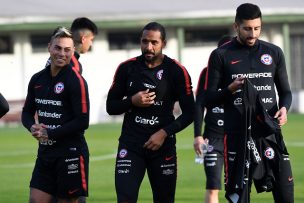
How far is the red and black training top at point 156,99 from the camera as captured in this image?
379 inches

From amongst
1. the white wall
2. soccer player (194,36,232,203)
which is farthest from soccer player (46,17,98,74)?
the white wall

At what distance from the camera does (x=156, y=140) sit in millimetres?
9453

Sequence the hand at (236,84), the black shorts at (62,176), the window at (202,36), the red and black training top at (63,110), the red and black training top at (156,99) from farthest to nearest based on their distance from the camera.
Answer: the window at (202,36), the red and black training top at (156,99), the black shorts at (62,176), the red and black training top at (63,110), the hand at (236,84)

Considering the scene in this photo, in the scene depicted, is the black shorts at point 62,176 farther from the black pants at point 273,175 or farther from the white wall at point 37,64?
the white wall at point 37,64

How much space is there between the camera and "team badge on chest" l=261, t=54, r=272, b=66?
931cm

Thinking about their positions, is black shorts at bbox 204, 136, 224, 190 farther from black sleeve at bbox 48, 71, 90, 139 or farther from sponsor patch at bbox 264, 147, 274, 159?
black sleeve at bbox 48, 71, 90, 139

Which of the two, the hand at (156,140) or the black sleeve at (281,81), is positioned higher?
the black sleeve at (281,81)

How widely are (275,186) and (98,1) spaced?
34.4 m

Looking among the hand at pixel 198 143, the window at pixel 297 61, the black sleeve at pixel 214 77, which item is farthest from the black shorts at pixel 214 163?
the window at pixel 297 61

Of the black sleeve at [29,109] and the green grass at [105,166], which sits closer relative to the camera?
the black sleeve at [29,109]

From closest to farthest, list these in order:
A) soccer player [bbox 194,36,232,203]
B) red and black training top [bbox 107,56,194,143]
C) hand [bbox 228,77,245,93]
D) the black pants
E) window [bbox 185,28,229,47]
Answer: hand [bbox 228,77,245,93] → the black pants → red and black training top [bbox 107,56,194,143] → soccer player [bbox 194,36,232,203] → window [bbox 185,28,229,47]

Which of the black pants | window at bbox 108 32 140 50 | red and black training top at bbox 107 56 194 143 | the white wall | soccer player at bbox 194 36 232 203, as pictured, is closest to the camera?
the black pants

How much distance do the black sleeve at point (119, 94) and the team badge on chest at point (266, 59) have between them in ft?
4.48

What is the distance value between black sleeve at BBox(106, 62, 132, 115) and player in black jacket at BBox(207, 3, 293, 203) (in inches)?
33.9
